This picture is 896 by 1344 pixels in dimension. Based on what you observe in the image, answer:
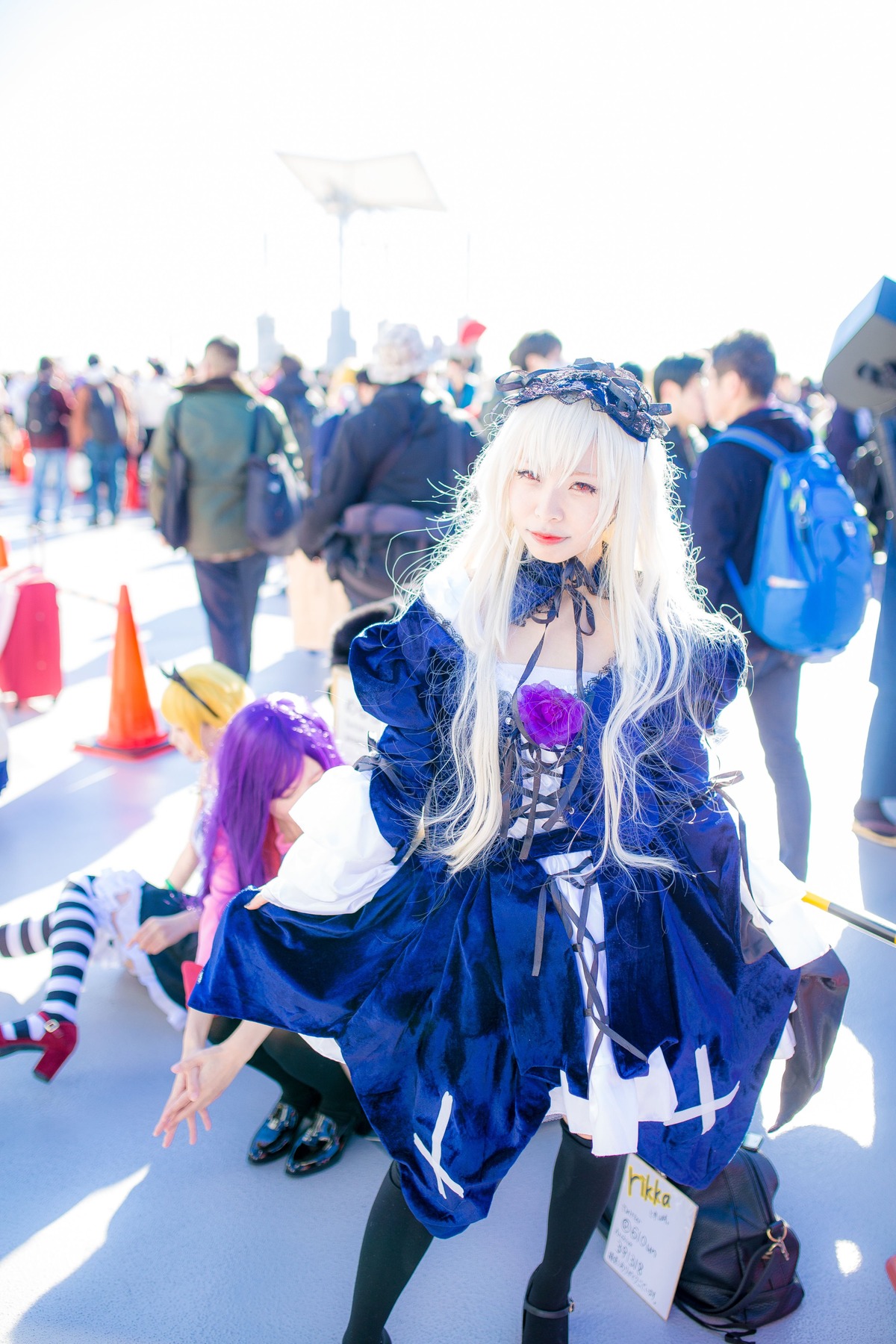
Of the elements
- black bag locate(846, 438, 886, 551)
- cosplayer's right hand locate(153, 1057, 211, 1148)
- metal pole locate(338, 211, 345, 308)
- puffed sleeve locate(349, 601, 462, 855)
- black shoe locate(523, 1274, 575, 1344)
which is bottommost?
black shoe locate(523, 1274, 575, 1344)

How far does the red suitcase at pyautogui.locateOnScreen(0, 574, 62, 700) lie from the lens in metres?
→ 3.99

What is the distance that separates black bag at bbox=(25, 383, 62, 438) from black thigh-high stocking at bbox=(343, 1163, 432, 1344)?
337 inches

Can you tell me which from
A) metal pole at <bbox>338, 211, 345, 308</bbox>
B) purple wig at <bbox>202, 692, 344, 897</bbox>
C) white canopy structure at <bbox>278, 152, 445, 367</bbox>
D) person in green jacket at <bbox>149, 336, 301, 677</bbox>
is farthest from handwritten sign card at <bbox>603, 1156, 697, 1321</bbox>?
metal pole at <bbox>338, 211, 345, 308</bbox>

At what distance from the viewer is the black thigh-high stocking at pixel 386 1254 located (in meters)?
1.23

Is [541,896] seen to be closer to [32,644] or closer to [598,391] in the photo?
[598,391]

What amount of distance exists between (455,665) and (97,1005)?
61.3 inches

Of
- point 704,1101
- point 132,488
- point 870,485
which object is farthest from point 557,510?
point 132,488

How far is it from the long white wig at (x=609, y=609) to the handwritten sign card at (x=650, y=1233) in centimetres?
61

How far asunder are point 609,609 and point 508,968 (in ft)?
1.74

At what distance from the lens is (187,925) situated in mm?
2055

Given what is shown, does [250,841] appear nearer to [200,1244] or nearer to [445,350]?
[200,1244]

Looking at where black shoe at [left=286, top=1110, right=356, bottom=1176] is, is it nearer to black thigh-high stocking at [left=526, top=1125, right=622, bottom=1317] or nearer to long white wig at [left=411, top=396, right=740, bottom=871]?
black thigh-high stocking at [left=526, top=1125, right=622, bottom=1317]

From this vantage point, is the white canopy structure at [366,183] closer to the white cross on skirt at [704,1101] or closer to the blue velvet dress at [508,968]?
the blue velvet dress at [508,968]

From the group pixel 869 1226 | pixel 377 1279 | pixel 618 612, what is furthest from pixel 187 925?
pixel 869 1226
